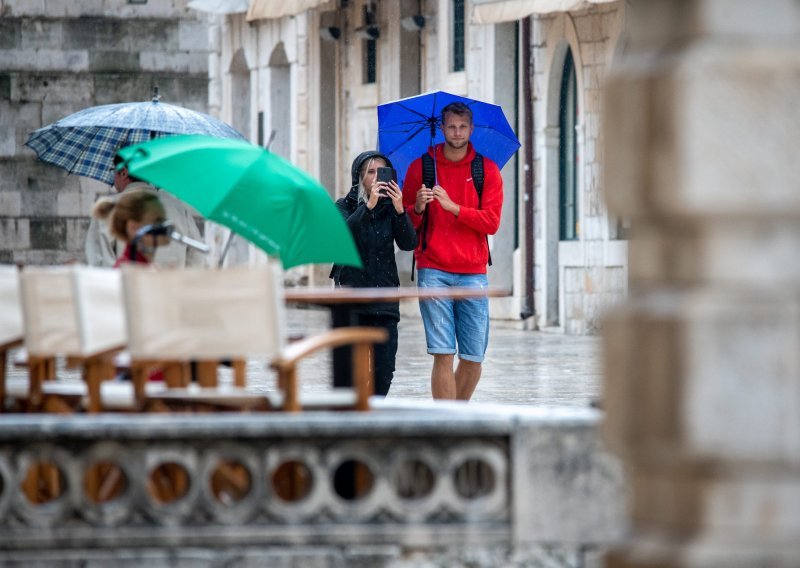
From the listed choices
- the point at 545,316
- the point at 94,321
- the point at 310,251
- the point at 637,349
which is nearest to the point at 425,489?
the point at 94,321

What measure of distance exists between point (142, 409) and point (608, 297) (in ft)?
55.1

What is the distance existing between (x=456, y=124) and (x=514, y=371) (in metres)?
6.35

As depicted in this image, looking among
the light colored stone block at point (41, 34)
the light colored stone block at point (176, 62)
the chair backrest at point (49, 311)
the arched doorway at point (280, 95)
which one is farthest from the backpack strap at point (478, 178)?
the arched doorway at point (280, 95)

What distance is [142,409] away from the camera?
317 inches

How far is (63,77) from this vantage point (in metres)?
36.8

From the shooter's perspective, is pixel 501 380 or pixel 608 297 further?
pixel 608 297

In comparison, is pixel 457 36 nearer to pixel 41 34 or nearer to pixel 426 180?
pixel 41 34

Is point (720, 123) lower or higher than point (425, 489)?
higher

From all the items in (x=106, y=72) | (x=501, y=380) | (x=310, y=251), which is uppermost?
(x=106, y=72)

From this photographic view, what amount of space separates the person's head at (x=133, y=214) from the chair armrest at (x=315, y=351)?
85.0 inches

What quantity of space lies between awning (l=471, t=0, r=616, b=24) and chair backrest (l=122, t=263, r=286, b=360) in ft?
51.0

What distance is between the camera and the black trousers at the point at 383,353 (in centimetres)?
1206

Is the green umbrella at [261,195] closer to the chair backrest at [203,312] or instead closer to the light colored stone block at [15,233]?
the chair backrest at [203,312]

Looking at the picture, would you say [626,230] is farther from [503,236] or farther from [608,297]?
[503,236]
